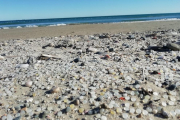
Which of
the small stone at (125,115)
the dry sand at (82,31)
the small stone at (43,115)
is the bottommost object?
the small stone at (125,115)

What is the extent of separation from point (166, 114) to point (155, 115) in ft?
0.45

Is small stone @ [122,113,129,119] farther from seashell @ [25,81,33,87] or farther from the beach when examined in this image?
seashell @ [25,81,33,87]

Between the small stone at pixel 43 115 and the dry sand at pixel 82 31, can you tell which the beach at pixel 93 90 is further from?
the dry sand at pixel 82 31

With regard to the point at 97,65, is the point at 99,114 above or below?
below

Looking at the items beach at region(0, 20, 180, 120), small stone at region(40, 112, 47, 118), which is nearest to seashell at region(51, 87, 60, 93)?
beach at region(0, 20, 180, 120)

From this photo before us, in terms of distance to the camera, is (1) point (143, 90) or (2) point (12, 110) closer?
(2) point (12, 110)

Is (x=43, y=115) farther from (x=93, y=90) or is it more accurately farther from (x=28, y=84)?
(x=28, y=84)

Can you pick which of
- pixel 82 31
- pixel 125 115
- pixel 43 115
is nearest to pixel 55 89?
pixel 43 115

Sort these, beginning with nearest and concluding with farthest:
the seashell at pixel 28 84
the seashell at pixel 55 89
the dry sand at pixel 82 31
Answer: the seashell at pixel 55 89, the seashell at pixel 28 84, the dry sand at pixel 82 31

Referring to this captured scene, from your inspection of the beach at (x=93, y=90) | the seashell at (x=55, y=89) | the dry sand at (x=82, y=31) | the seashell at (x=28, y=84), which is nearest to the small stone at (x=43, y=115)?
the beach at (x=93, y=90)

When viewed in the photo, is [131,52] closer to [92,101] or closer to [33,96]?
[92,101]

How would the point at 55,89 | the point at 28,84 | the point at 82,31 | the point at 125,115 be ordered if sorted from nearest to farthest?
1. the point at 125,115
2. the point at 55,89
3. the point at 28,84
4. the point at 82,31

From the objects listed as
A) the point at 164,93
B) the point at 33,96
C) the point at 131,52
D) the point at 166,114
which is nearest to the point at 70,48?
the point at 131,52

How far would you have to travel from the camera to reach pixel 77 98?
8.38ft
